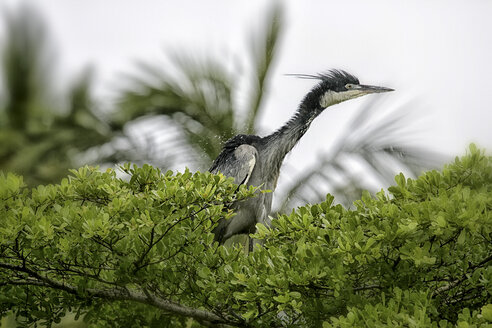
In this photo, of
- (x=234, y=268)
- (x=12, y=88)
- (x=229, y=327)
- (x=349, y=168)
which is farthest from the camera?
(x=12, y=88)

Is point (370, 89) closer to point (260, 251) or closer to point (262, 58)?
point (262, 58)

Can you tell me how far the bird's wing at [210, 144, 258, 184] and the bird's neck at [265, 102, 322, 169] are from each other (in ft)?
0.72

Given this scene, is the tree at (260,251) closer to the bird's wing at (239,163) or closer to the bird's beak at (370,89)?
the bird's wing at (239,163)

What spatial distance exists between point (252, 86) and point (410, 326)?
4.73 m

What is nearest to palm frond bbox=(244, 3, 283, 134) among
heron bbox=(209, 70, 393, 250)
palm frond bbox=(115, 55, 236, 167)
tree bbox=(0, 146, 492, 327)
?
palm frond bbox=(115, 55, 236, 167)

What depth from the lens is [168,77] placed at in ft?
22.3

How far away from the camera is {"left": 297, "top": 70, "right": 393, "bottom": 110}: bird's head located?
5305mm

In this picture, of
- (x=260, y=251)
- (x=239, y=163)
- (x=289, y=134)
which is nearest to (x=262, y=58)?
(x=289, y=134)

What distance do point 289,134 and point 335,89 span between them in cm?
61

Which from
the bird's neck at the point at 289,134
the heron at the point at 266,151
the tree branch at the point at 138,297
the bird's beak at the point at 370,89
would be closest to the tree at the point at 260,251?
the tree branch at the point at 138,297

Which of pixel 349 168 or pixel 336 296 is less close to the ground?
pixel 349 168

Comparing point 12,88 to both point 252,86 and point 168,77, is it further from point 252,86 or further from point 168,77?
point 252,86

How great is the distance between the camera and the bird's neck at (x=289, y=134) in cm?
502

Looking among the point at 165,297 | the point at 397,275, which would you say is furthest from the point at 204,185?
the point at 397,275
